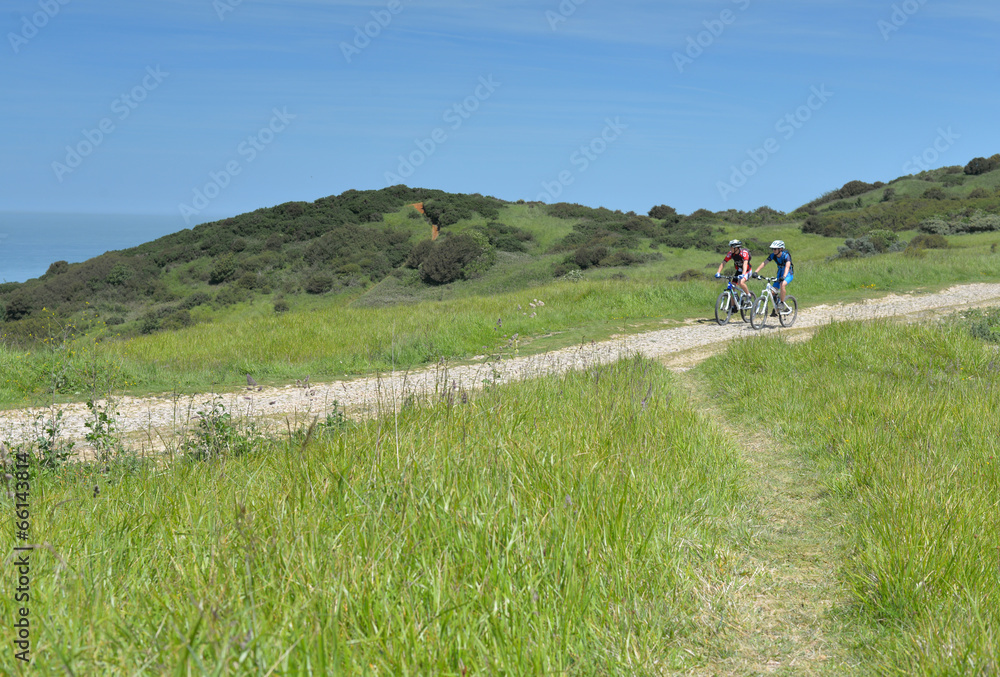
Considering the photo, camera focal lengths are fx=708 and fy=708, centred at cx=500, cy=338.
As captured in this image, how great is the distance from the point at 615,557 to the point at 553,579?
1.46 ft

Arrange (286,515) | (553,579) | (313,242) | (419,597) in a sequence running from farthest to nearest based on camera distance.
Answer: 1. (313,242)
2. (286,515)
3. (553,579)
4. (419,597)

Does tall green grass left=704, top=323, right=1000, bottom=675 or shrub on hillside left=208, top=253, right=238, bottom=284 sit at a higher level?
shrub on hillside left=208, top=253, right=238, bottom=284

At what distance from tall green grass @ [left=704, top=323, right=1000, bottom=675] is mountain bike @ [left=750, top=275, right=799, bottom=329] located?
5476mm

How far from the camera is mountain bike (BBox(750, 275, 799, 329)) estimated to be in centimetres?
1608

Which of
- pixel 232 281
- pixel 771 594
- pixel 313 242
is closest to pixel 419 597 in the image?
pixel 771 594

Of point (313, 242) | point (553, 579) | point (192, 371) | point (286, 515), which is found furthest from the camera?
point (313, 242)

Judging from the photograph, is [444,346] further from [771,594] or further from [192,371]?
[771,594]

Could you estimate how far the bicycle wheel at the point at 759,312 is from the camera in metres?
16.0

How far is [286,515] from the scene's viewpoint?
3465 millimetres

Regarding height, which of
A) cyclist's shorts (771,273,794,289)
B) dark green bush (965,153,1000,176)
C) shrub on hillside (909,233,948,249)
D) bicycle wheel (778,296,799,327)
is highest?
dark green bush (965,153,1000,176)

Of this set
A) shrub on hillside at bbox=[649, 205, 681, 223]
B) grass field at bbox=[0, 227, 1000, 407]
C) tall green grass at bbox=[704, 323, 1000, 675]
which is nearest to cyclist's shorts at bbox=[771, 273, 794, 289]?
grass field at bbox=[0, 227, 1000, 407]

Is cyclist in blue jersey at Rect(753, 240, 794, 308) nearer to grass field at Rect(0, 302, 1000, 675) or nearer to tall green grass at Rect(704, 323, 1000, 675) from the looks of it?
tall green grass at Rect(704, 323, 1000, 675)

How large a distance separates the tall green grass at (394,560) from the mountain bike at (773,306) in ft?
39.2

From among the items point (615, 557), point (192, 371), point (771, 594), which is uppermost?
point (192, 371)
